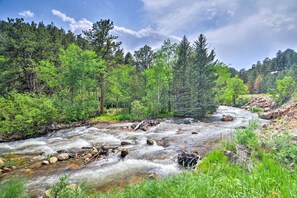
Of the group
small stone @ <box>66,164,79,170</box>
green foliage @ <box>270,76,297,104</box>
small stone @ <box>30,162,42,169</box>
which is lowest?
small stone @ <box>30,162,42,169</box>

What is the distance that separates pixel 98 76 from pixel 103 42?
4849 mm

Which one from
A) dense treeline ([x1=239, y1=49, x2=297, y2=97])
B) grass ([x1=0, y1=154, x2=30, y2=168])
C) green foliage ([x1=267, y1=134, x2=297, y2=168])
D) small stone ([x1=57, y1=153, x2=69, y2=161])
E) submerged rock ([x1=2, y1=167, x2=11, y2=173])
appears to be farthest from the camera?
dense treeline ([x1=239, y1=49, x2=297, y2=97])

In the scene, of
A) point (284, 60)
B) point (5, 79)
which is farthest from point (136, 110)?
point (284, 60)

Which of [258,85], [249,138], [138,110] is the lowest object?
[138,110]

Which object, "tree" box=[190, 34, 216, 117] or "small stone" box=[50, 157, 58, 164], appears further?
"tree" box=[190, 34, 216, 117]

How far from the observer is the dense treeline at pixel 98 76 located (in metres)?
21.2

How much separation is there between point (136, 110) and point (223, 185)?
19406 millimetres

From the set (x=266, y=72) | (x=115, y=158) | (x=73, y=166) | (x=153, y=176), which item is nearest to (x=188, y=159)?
(x=153, y=176)

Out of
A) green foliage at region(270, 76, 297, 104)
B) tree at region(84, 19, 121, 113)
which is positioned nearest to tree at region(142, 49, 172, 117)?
tree at region(84, 19, 121, 113)

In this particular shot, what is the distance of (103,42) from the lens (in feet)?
79.9

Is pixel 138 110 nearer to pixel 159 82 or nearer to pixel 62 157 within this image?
pixel 159 82

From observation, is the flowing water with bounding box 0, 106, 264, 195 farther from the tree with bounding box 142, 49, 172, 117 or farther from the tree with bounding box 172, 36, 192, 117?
the tree with bounding box 172, 36, 192, 117

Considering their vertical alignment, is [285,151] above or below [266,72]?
below

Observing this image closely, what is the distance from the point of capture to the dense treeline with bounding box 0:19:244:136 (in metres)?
21.2
